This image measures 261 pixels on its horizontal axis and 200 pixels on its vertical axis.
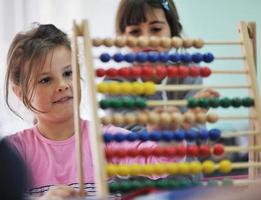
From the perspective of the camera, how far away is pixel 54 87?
93 cm

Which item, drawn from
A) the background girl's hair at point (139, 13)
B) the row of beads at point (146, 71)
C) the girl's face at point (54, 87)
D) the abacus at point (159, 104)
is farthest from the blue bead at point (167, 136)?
the background girl's hair at point (139, 13)

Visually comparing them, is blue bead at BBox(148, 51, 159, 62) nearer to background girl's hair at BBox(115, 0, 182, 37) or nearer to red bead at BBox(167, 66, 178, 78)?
red bead at BBox(167, 66, 178, 78)

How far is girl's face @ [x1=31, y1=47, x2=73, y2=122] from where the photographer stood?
0.93 meters

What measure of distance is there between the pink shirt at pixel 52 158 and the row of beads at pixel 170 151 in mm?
124

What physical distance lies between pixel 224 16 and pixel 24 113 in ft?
3.24

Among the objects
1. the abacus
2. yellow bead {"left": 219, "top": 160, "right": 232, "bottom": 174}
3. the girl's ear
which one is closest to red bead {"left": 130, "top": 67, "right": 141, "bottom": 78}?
the abacus

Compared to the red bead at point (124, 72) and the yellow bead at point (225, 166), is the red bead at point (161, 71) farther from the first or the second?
the yellow bead at point (225, 166)

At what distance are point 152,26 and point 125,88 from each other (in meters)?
0.34

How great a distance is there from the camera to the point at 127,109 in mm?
790

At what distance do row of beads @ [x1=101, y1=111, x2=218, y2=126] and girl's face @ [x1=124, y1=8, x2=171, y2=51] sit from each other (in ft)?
1.09

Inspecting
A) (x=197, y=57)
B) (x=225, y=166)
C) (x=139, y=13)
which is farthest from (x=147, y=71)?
(x=139, y=13)

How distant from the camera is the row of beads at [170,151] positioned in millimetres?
738

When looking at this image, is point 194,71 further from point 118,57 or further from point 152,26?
point 152,26

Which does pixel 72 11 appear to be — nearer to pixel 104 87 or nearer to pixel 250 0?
pixel 250 0
